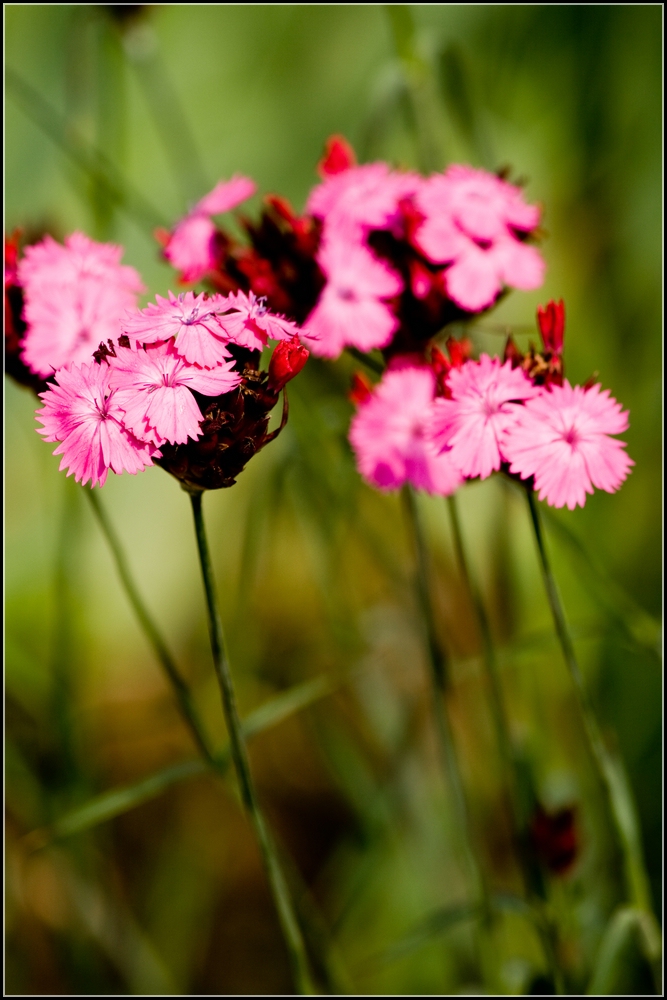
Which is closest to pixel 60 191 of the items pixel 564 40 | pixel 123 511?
pixel 123 511

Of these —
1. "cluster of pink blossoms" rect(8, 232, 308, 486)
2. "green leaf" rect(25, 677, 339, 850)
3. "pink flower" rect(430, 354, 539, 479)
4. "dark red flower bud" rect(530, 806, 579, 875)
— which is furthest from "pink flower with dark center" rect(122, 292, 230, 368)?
"dark red flower bud" rect(530, 806, 579, 875)

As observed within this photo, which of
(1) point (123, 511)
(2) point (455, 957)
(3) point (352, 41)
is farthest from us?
(3) point (352, 41)

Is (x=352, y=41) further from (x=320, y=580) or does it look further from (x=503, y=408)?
(x=503, y=408)

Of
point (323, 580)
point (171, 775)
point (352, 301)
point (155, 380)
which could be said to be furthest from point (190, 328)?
point (323, 580)

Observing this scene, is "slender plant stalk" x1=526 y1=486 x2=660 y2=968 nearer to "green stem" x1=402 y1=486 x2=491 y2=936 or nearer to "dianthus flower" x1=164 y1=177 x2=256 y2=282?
"green stem" x1=402 y1=486 x2=491 y2=936

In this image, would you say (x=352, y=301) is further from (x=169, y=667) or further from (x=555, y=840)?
(x=555, y=840)
